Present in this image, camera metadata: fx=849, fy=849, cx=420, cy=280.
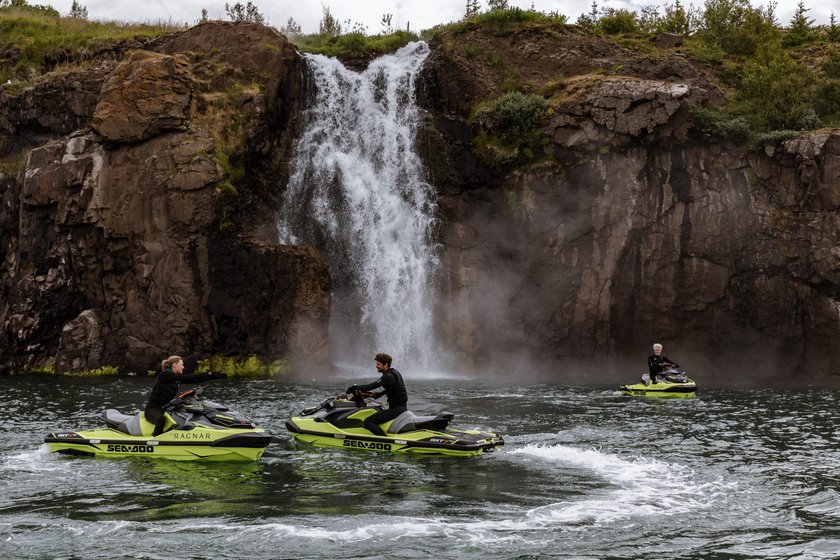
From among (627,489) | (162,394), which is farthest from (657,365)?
(162,394)

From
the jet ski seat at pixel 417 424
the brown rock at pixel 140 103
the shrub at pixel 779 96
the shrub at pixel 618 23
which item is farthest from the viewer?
the shrub at pixel 618 23

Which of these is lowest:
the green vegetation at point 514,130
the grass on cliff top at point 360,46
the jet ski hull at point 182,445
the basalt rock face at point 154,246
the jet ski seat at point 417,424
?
the jet ski hull at point 182,445

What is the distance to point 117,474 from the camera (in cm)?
1540

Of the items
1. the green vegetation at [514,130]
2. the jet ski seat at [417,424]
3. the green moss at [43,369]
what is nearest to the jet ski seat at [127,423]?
the jet ski seat at [417,424]

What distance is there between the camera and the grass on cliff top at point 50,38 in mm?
44125

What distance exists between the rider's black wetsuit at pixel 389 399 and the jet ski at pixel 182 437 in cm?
230

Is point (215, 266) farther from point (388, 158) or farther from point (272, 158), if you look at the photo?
point (388, 158)

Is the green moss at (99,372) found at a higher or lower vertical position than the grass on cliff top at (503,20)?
lower

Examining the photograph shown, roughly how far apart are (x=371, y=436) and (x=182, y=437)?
3.79m

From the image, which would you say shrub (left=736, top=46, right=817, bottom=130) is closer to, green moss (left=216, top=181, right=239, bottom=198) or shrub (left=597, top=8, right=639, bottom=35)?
shrub (left=597, top=8, right=639, bottom=35)

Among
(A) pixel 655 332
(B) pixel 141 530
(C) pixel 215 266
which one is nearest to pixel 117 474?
(B) pixel 141 530

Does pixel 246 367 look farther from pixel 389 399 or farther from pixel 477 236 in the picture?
pixel 389 399

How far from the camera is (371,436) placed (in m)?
17.7

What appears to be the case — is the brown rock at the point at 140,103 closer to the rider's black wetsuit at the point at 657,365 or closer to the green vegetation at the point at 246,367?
the green vegetation at the point at 246,367
